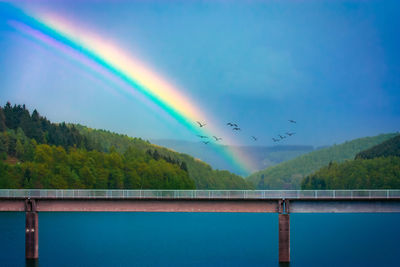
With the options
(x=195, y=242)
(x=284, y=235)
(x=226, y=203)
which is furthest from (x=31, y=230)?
(x=284, y=235)

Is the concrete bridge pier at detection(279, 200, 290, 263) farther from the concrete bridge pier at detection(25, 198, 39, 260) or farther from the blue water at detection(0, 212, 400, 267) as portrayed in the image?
the concrete bridge pier at detection(25, 198, 39, 260)

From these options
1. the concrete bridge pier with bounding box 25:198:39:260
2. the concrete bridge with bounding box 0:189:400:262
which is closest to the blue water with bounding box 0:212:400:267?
the concrete bridge pier with bounding box 25:198:39:260

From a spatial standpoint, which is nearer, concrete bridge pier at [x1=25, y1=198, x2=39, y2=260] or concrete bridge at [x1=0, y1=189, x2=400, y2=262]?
concrete bridge at [x1=0, y1=189, x2=400, y2=262]

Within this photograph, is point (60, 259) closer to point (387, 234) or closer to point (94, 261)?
point (94, 261)

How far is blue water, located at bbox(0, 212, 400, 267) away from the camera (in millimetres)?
94375

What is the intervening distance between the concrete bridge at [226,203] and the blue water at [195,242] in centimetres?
704

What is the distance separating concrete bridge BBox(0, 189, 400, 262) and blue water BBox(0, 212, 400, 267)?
23.1ft

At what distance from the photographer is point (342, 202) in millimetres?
89438

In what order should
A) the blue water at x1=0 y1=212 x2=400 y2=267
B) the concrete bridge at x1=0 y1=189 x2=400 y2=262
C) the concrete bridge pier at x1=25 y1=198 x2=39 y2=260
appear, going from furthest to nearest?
the blue water at x1=0 y1=212 x2=400 y2=267 → the concrete bridge pier at x1=25 y1=198 x2=39 y2=260 → the concrete bridge at x1=0 y1=189 x2=400 y2=262

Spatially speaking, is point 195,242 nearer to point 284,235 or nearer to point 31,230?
point 284,235

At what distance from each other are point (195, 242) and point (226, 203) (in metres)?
29.4

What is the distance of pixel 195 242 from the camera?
118m

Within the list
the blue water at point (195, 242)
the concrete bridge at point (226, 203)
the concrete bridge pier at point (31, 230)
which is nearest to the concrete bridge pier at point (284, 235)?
the concrete bridge at point (226, 203)

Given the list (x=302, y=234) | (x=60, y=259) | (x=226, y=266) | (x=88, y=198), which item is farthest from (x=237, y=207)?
(x=302, y=234)
